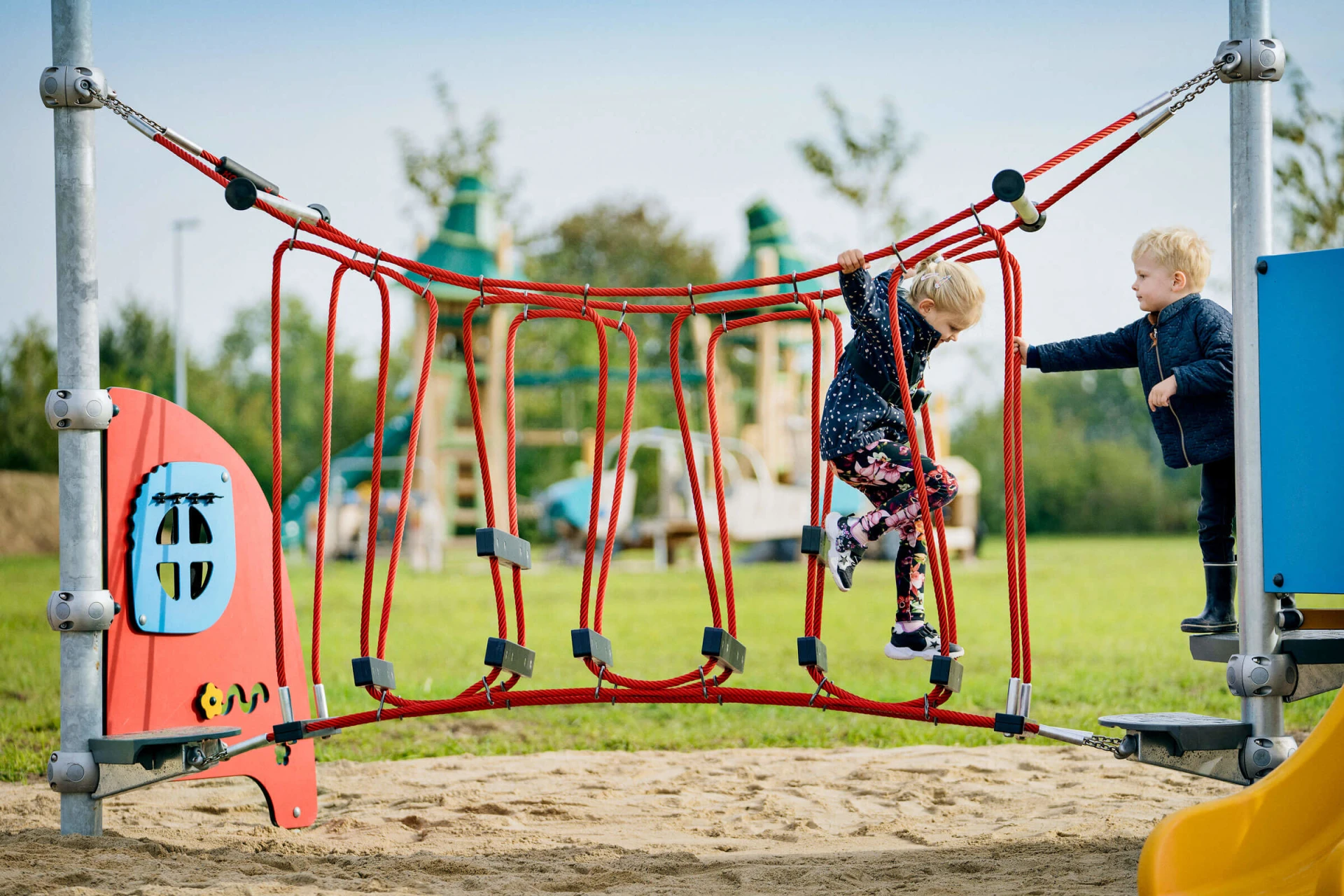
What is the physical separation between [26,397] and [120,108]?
2134 cm

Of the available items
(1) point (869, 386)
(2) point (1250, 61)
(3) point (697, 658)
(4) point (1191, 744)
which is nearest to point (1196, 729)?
(4) point (1191, 744)

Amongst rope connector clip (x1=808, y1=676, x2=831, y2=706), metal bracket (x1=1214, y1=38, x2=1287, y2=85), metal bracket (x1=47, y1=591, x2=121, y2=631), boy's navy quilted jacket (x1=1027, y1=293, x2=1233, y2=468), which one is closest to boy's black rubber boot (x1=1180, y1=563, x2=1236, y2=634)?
boy's navy quilted jacket (x1=1027, y1=293, x2=1233, y2=468)

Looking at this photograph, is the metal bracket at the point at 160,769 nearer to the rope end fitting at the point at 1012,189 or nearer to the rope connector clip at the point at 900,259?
the rope connector clip at the point at 900,259

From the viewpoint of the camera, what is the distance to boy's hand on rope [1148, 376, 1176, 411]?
3.16 meters

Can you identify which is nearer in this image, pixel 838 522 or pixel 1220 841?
pixel 1220 841

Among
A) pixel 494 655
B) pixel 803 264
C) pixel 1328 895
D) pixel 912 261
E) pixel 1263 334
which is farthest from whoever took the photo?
pixel 803 264

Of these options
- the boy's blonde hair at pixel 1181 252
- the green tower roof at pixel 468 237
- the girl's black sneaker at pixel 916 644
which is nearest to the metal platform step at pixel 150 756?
the girl's black sneaker at pixel 916 644

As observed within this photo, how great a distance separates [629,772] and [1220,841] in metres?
2.42

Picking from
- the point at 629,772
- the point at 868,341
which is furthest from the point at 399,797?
the point at 868,341

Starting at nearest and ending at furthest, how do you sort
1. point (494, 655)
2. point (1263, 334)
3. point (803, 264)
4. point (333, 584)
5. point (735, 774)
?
point (1263, 334)
point (494, 655)
point (735, 774)
point (333, 584)
point (803, 264)

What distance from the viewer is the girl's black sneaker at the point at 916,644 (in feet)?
11.0

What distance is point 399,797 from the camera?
4.05 meters

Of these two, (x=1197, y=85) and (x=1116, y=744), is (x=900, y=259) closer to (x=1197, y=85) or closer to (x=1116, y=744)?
(x=1197, y=85)

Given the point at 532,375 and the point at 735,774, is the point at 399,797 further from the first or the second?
the point at 532,375
